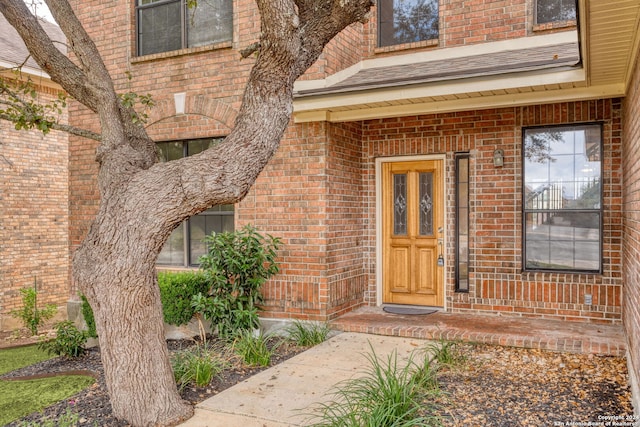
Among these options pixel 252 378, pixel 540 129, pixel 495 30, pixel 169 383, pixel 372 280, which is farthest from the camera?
pixel 372 280

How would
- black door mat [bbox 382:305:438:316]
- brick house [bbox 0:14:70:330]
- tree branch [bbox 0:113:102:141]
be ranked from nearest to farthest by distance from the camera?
tree branch [bbox 0:113:102:141], black door mat [bbox 382:305:438:316], brick house [bbox 0:14:70:330]

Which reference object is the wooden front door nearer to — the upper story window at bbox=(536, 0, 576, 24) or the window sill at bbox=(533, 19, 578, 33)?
the window sill at bbox=(533, 19, 578, 33)

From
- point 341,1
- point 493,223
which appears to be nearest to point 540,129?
point 493,223

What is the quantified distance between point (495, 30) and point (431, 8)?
3.44 feet

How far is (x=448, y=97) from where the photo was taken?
6.44m

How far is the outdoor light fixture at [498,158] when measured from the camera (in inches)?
282

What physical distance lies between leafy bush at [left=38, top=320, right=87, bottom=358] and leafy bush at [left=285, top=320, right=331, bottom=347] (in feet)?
9.01

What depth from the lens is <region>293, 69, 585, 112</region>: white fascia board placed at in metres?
5.65

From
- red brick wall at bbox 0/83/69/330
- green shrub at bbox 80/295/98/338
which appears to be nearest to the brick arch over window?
green shrub at bbox 80/295/98/338

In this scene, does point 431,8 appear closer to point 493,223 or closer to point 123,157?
point 493,223

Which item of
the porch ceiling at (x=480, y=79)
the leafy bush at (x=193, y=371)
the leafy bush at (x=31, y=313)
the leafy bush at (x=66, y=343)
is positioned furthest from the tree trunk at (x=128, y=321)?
the leafy bush at (x=31, y=313)

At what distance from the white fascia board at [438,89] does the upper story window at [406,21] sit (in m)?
2.15

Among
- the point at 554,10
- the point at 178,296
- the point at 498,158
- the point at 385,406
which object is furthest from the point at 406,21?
the point at 385,406

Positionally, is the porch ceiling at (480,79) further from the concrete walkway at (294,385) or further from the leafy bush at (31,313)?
the leafy bush at (31,313)
